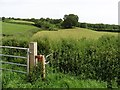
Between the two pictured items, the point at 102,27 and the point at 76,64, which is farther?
the point at 102,27

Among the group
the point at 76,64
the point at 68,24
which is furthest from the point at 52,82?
the point at 68,24

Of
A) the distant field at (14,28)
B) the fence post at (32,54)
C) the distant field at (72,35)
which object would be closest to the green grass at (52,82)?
the fence post at (32,54)

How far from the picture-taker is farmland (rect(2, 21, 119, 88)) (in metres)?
6.96

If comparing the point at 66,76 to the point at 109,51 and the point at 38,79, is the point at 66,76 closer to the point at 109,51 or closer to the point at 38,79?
the point at 38,79

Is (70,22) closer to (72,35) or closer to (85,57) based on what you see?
(72,35)

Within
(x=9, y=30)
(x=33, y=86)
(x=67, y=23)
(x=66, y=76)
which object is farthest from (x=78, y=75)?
(x=9, y=30)

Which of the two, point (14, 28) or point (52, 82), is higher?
point (14, 28)

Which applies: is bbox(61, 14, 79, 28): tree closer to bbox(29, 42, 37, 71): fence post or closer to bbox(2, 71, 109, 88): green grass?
bbox(29, 42, 37, 71): fence post

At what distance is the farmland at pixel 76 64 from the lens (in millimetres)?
6965

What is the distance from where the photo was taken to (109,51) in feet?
26.1

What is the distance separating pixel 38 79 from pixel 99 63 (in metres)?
1.82

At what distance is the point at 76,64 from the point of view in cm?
809

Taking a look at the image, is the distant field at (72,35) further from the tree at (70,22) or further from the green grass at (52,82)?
the green grass at (52,82)

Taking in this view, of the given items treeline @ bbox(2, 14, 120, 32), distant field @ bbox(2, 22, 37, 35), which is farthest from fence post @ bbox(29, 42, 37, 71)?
distant field @ bbox(2, 22, 37, 35)
